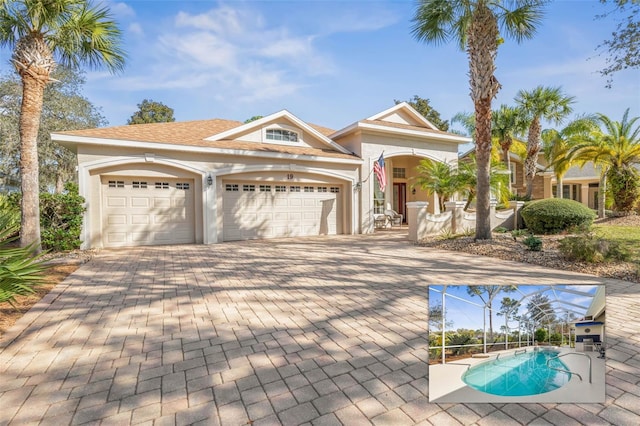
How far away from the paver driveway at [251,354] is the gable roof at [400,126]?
398 inches

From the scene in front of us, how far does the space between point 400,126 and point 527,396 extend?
1602cm

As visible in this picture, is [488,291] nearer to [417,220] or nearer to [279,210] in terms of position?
[417,220]

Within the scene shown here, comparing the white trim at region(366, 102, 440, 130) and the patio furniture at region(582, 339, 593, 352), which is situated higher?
the white trim at region(366, 102, 440, 130)

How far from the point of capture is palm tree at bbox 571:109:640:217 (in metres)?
14.4

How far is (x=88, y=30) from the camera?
29.3 feet

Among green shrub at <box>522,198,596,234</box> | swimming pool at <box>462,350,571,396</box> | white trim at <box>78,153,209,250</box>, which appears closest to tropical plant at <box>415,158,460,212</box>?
green shrub at <box>522,198,596,234</box>

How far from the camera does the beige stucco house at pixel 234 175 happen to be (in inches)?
427

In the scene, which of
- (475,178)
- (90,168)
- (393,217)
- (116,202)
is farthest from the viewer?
(393,217)

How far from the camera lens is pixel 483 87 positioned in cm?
1005

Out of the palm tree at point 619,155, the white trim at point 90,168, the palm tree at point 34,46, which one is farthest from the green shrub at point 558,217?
the palm tree at point 34,46

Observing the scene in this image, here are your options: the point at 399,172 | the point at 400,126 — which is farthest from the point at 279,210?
the point at 399,172

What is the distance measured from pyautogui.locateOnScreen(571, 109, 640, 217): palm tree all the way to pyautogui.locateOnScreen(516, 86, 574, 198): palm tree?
12.9 ft

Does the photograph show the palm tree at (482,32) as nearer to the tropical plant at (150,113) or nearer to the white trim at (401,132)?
the white trim at (401,132)

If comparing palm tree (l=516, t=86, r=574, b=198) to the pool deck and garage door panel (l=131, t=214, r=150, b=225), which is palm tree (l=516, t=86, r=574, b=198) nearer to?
garage door panel (l=131, t=214, r=150, b=225)
